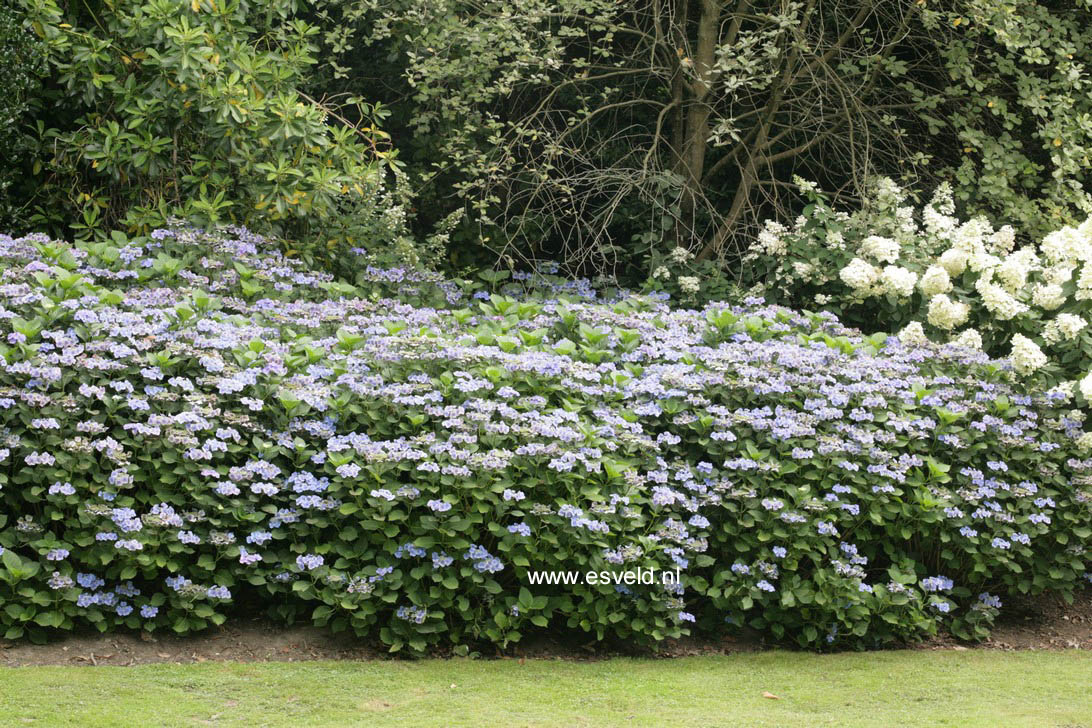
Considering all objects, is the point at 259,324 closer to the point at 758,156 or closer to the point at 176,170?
the point at 176,170

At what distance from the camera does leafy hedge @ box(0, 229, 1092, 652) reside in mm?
3721

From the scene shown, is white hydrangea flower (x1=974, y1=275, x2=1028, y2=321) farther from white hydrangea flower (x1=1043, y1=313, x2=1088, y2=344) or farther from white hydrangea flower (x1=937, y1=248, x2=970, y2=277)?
white hydrangea flower (x1=937, y1=248, x2=970, y2=277)

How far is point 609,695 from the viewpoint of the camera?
3.49 meters

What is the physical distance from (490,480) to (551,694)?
736 millimetres

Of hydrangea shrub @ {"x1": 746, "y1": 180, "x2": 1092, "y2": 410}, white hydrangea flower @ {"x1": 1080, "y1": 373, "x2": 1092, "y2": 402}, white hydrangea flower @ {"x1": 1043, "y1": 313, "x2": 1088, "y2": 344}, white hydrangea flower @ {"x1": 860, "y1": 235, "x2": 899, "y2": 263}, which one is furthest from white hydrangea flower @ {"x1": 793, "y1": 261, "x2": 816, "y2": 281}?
white hydrangea flower @ {"x1": 1080, "y1": 373, "x2": 1092, "y2": 402}

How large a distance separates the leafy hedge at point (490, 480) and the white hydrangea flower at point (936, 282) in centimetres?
60

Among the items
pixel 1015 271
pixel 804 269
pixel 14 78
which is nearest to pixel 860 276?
pixel 804 269

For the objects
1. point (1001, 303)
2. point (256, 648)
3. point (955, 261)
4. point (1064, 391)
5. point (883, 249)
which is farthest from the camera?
point (883, 249)

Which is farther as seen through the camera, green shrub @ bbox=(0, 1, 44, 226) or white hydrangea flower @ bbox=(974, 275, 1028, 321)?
green shrub @ bbox=(0, 1, 44, 226)

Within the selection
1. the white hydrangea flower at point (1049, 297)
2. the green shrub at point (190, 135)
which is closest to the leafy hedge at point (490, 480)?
the white hydrangea flower at point (1049, 297)

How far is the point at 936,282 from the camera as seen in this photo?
530cm

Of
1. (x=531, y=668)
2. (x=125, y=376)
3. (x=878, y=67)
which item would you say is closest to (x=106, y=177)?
(x=125, y=376)

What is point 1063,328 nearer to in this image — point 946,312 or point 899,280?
point 946,312

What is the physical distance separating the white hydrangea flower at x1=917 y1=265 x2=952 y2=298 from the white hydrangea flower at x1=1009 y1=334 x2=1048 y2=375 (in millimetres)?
622
